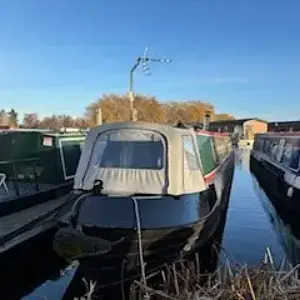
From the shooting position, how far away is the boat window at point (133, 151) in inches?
295

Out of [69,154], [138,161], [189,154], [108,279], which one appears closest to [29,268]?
[108,279]

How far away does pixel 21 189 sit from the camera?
35.7ft

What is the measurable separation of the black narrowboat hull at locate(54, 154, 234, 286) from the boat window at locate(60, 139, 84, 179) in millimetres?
5116

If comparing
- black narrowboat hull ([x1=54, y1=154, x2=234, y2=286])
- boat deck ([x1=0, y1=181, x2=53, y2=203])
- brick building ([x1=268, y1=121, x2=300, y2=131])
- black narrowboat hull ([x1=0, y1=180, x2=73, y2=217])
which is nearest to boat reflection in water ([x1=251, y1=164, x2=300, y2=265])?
black narrowboat hull ([x1=54, y1=154, x2=234, y2=286])

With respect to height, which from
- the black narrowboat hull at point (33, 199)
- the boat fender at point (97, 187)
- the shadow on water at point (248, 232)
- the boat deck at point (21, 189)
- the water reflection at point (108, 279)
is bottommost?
the shadow on water at point (248, 232)

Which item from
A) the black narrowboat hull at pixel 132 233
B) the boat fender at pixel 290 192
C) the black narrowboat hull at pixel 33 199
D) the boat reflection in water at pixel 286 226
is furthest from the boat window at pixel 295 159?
the black narrowboat hull at pixel 132 233

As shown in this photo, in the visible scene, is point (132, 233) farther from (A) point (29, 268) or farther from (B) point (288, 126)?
(B) point (288, 126)

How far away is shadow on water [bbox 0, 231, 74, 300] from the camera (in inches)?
297

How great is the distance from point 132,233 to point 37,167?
598 centimetres

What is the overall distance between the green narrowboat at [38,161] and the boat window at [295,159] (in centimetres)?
572

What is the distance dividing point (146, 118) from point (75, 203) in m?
50.8

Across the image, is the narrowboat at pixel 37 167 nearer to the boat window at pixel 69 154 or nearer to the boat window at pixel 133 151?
the boat window at pixel 69 154

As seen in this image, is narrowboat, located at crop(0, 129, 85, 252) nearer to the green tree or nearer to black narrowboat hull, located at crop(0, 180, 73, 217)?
black narrowboat hull, located at crop(0, 180, 73, 217)

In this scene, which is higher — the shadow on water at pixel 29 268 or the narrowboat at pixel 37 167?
the narrowboat at pixel 37 167
